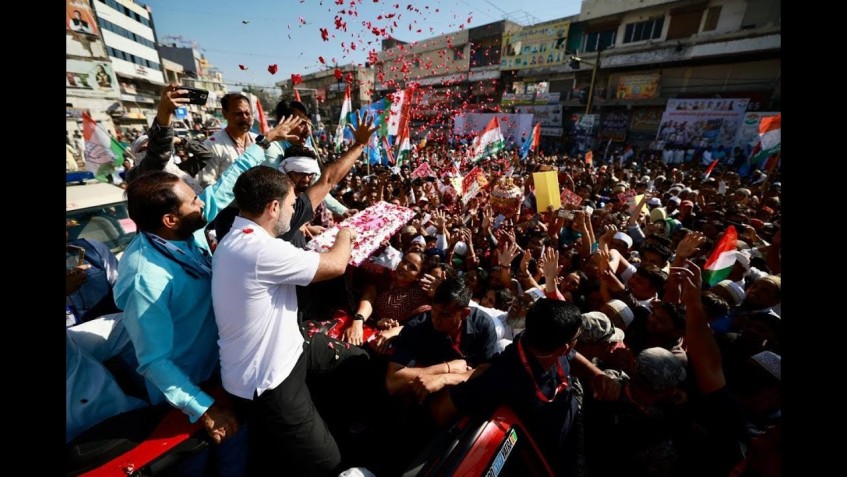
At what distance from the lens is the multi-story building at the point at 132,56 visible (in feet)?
129

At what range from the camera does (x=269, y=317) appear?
5.86 ft

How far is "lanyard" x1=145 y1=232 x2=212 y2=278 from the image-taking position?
1784 millimetres

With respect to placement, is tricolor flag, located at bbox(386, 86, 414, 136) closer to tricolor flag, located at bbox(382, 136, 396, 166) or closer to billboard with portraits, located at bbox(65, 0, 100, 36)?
tricolor flag, located at bbox(382, 136, 396, 166)

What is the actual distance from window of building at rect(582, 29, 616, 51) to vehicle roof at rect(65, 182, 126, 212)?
32.2 meters

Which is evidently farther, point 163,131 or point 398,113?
point 398,113

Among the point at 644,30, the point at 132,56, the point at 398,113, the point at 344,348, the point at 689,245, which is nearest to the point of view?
the point at 344,348

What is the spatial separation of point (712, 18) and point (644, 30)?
4.08 m

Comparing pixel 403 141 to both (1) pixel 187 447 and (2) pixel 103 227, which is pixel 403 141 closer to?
(2) pixel 103 227

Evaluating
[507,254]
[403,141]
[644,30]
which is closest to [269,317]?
[507,254]

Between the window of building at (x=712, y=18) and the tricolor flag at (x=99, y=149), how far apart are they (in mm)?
31189

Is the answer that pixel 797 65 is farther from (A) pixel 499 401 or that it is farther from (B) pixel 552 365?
(A) pixel 499 401

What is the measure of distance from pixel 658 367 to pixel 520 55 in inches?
1401

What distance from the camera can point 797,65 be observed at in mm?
1061
